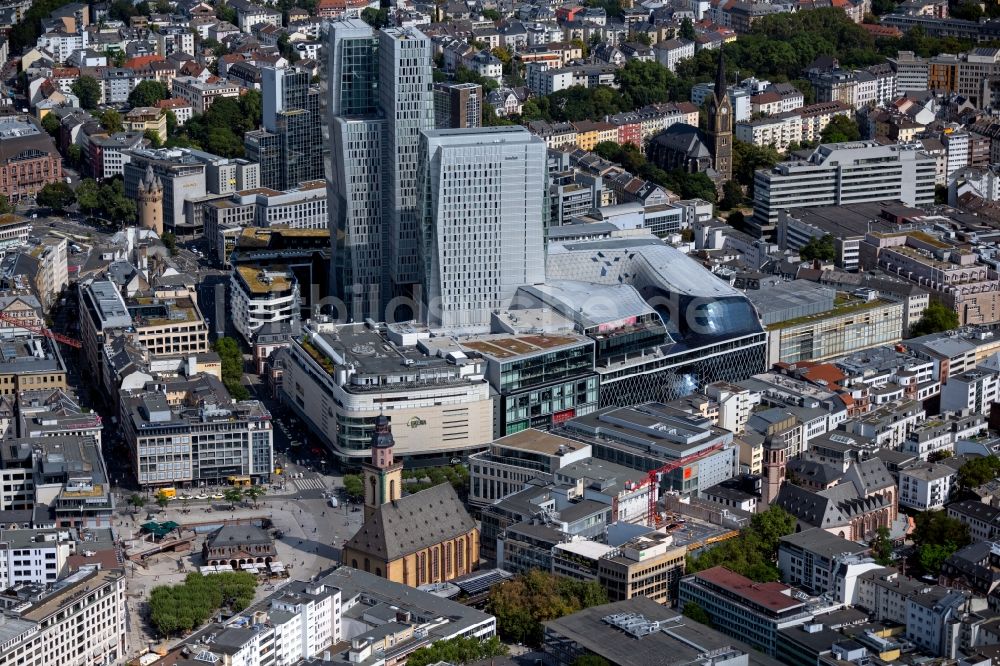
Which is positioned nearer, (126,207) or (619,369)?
(619,369)

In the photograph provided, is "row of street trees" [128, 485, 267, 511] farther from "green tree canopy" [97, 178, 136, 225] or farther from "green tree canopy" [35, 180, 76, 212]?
"green tree canopy" [35, 180, 76, 212]

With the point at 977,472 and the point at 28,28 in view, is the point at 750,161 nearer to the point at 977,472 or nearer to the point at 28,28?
the point at 977,472

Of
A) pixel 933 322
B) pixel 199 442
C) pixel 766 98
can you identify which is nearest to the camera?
pixel 199 442

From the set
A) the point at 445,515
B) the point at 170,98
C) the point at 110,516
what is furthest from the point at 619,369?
the point at 170,98

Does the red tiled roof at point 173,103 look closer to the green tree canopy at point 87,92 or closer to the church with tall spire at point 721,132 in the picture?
the green tree canopy at point 87,92

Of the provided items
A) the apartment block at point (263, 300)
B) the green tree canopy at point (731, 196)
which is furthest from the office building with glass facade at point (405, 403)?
Answer: the green tree canopy at point (731, 196)

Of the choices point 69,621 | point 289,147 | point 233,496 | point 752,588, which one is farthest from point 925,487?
point 289,147

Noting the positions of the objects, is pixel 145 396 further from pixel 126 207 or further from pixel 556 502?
pixel 126 207
